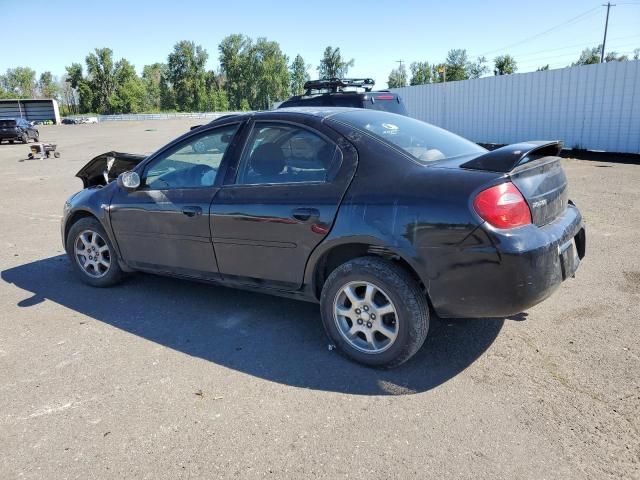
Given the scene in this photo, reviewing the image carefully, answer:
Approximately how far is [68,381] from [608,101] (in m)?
15.3

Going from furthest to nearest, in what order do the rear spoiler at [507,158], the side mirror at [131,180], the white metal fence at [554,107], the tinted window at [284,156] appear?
the white metal fence at [554,107], the side mirror at [131,180], the tinted window at [284,156], the rear spoiler at [507,158]

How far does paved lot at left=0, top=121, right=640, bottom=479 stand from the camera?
2500mm

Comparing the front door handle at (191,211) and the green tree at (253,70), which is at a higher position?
the green tree at (253,70)

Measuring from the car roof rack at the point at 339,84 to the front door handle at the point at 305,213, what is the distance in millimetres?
7830

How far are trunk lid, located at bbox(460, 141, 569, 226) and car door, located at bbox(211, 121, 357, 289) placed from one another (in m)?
0.90

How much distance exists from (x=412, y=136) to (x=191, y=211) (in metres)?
1.87

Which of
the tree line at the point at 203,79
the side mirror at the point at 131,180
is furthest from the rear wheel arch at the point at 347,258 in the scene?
the tree line at the point at 203,79

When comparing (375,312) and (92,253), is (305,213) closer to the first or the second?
(375,312)

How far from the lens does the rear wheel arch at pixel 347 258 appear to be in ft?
10.5

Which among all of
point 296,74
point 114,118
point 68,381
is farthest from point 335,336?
point 296,74

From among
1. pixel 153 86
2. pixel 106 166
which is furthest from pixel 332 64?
pixel 106 166

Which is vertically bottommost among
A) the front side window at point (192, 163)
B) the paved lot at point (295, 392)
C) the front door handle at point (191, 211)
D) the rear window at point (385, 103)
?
the paved lot at point (295, 392)

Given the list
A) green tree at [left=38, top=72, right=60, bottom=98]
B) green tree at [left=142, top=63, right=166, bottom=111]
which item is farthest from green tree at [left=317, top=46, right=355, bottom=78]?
green tree at [left=38, top=72, right=60, bottom=98]

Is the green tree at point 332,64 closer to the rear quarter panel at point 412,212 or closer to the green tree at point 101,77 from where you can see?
the green tree at point 101,77
